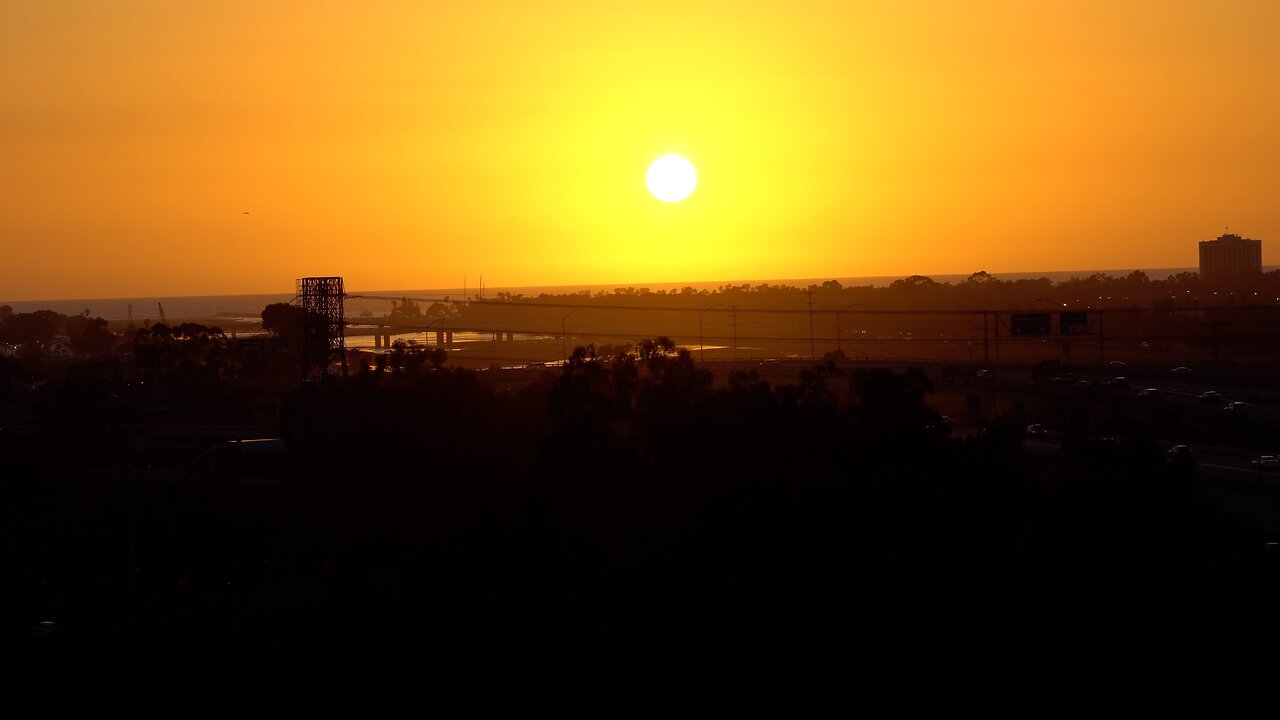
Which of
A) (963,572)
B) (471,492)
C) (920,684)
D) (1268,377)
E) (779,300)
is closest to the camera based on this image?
(920,684)

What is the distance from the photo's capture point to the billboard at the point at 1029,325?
3118 inches

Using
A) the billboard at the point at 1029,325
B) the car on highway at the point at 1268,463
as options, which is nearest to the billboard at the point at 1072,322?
the billboard at the point at 1029,325

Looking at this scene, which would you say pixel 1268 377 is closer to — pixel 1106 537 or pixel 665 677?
pixel 1106 537

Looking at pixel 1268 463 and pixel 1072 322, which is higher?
pixel 1072 322

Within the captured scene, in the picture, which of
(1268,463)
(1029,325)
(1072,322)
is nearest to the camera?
(1268,463)

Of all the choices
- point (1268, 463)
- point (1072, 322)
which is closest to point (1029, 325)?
point (1072, 322)

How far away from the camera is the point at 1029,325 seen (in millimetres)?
80562

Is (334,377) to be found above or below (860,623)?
above

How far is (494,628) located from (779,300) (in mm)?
174321

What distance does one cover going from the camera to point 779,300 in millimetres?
191750

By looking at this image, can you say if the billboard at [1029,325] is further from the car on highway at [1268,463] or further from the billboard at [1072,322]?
the car on highway at [1268,463]

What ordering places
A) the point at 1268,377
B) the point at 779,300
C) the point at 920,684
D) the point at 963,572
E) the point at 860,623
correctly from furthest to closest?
the point at 779,300 < the point at 1268,377 < the point at 963,572 < the point at 860,623 < the point at 920,684

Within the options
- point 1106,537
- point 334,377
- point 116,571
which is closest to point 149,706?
point 116,571

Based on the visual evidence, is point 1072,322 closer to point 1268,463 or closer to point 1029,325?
point 1029,325
